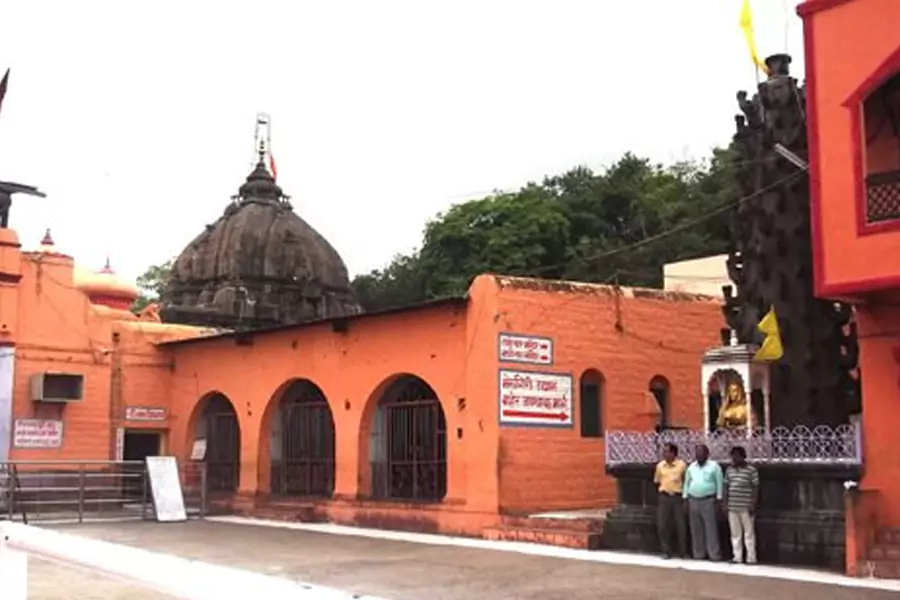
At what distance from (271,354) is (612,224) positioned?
937 inches

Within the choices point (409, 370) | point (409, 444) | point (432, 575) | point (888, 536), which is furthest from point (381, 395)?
point (888, 536)

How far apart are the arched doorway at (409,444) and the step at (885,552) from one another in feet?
25.9

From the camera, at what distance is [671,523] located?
1361 centimetres

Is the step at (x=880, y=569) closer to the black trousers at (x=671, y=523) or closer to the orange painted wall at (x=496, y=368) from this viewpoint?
the black trousers at (x=671, y=523)

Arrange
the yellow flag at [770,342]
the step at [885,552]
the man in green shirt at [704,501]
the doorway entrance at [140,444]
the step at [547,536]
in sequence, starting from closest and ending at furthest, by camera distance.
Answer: the step at [885,552]
the man in green shirt at [704,501]
the yellow flag at [770,342]
the step at [547,536]
the doorway entrance at [140,444]

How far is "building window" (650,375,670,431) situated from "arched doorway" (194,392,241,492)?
9.04 m

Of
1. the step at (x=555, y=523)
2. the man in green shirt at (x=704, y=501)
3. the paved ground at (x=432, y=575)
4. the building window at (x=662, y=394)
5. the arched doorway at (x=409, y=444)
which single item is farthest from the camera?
the building window at (x=662, y=394)

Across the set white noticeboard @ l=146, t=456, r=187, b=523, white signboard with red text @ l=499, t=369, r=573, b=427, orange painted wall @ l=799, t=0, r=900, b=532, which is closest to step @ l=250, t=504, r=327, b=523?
white noticeboard @ l=146, t=456, r=187, b=523

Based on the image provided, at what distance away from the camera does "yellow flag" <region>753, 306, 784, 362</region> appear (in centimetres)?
1388

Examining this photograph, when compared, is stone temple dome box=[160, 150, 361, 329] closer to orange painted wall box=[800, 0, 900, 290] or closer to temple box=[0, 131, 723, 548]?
temple box=[0, 131, 723, 548]

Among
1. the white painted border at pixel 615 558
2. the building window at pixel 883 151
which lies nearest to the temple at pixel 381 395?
the white painted border at pixel 615 558

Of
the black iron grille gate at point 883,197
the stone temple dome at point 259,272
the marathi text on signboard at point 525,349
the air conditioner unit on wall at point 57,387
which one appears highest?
the stone temple dome at point 259,272

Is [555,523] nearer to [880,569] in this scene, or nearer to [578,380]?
[578,380]

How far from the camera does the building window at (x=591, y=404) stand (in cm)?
1792
